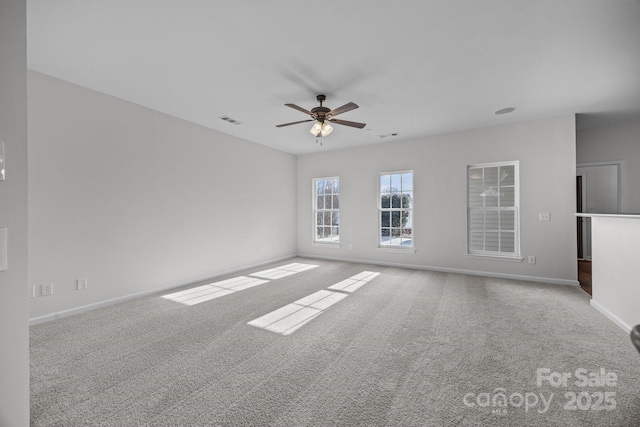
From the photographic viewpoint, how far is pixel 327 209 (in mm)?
6961

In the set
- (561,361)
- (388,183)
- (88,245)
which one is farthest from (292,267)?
(561,361)

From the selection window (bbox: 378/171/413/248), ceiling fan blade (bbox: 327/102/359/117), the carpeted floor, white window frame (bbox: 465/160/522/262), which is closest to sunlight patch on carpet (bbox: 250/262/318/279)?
the carpeted floor

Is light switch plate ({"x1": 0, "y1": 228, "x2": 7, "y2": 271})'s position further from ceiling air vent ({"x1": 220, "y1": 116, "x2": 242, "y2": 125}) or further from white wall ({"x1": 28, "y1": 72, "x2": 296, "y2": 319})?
ceiling air vent ({"x1": 220, "y1": 116, "x2": 242, "y2": 125})

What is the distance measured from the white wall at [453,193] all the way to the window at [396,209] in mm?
160

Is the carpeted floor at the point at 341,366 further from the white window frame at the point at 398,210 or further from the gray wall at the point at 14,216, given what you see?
the white window frame at the point at 398,210

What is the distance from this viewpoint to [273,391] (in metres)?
1.88

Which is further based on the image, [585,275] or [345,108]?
[585,275]

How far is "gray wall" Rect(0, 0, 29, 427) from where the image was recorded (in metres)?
1.27

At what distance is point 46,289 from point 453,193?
622cm

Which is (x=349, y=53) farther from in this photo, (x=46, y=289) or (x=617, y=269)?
(x=46, y=289)

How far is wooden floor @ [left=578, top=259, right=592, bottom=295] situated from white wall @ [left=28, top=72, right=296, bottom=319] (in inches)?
229

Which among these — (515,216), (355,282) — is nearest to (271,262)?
(355,282)

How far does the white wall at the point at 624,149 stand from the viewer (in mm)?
4906

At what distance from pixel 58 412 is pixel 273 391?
1.31m
